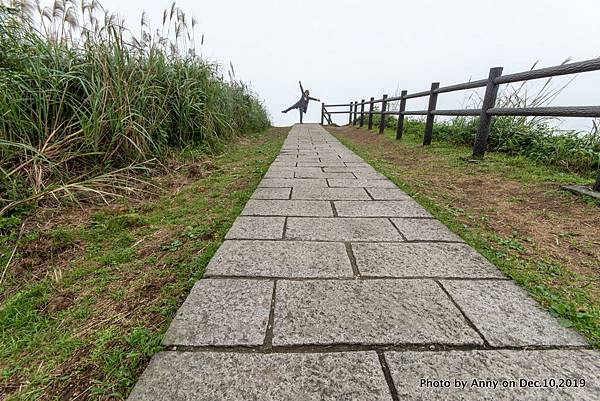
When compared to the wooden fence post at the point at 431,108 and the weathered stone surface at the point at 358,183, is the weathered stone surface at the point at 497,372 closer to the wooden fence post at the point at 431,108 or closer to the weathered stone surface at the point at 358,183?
the weathered stone surface at the point at 358,183

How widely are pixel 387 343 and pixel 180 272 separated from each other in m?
0.83

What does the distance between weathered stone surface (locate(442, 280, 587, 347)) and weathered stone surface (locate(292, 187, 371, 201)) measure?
1.16m

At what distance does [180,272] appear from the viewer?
1192mm

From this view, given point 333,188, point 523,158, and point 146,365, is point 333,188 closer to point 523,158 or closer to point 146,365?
point 146,365

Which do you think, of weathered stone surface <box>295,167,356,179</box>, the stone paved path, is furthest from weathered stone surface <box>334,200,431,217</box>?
weathered stone surface <box>295,167,356,179</box>

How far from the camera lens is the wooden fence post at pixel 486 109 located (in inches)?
128

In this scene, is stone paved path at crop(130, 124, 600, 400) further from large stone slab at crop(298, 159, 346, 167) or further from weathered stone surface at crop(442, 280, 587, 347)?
large stone slab at crop(298, 159, 346, 167)

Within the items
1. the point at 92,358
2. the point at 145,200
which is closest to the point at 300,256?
the point at 92,358

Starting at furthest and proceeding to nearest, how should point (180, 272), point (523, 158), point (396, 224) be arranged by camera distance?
point (523, 158)
point (396, 224)
point (180, 272)

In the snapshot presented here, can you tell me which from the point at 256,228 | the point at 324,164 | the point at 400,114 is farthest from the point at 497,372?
the point at 400,114

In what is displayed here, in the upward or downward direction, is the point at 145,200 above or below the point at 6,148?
below

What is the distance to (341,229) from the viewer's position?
63.1 inches

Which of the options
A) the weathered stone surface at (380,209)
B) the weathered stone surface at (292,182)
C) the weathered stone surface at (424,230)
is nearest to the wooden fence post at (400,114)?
the weathered stone surface at (292,182)

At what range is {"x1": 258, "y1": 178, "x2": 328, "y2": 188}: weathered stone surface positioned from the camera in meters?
2.54
